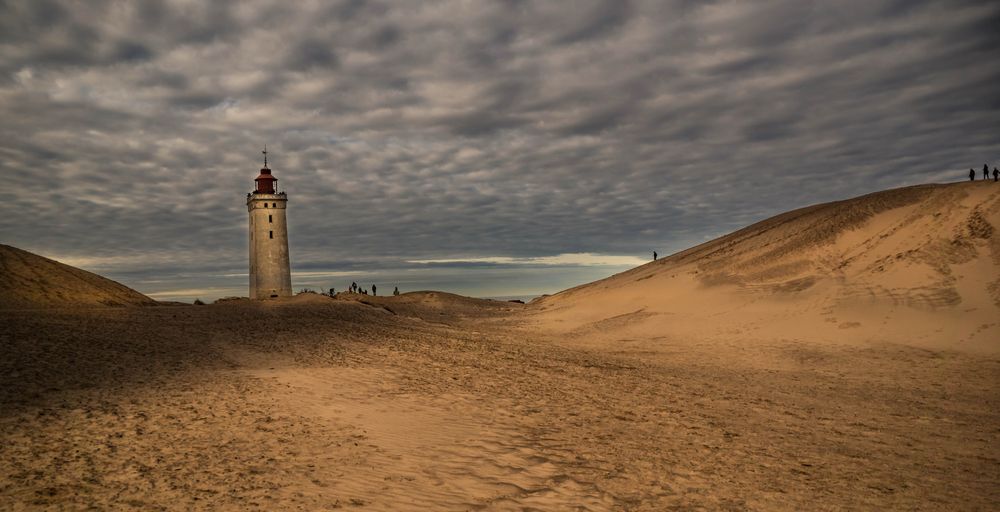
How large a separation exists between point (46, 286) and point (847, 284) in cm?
3427

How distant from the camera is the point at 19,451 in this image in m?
7.34

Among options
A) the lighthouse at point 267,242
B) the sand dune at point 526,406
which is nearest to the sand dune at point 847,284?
the sand dune at point 526,406

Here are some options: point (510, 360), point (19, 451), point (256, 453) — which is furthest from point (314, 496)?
point (510, 360)

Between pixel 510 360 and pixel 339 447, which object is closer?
pixel 339 447

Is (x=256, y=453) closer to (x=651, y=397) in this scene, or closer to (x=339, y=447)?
(x=339, y=447)

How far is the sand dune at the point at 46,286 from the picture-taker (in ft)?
73.0

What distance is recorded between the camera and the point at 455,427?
10.1 m

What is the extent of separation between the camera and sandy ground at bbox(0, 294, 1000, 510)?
7.00 m

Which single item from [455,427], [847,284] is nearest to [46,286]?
[455,427]

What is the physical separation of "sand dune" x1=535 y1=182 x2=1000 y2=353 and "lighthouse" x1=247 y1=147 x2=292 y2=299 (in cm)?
2429

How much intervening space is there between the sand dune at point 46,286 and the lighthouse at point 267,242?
64.1 feet

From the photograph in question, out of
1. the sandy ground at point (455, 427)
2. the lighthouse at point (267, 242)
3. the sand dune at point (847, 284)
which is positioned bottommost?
the sandy ground at point (455, 427)

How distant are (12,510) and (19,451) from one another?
6.24 feet

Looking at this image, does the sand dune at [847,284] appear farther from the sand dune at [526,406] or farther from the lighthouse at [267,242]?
the lighthouse at [267,242]
